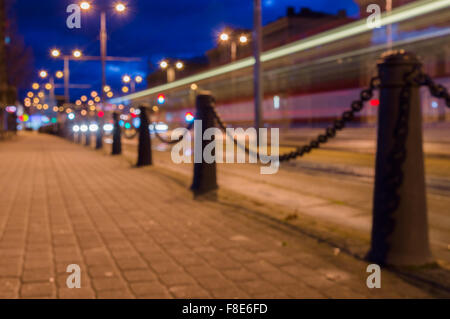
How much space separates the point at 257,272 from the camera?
12.3ft

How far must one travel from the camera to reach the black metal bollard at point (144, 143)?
12344 millimetres

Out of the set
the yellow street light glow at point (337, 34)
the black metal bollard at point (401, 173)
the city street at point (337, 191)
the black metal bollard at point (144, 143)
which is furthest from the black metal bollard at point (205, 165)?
the yellow street light glow at point (337, 34)

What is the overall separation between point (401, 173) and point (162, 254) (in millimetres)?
2035

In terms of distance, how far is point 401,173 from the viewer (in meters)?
3.83

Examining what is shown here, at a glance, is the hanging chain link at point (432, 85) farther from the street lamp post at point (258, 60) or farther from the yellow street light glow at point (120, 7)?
the yellow street light glow at point (120, 7)

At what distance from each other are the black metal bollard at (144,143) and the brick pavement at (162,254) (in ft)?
16.6

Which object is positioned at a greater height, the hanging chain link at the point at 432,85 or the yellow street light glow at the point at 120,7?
the yellow street light glow at the point at 120,7

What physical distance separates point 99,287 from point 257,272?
114cm

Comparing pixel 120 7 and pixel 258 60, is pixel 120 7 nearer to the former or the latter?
pixel 120 7

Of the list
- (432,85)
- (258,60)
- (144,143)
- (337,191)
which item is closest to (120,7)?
(258,60)

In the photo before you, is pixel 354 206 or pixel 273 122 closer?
pixel 354 206

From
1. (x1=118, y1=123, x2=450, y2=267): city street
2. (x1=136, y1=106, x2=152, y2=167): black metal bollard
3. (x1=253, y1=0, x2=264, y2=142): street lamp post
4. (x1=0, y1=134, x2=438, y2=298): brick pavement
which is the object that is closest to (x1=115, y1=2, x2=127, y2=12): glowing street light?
(x1=253, y1=0, x2=264, y2=142): street lamp post
